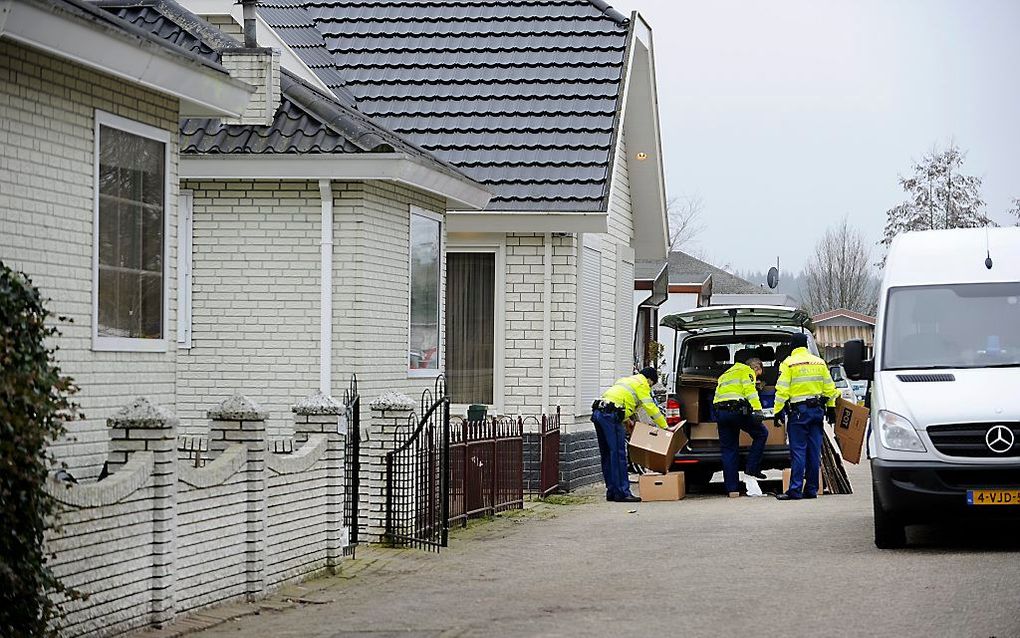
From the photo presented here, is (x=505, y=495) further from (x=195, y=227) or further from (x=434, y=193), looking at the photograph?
(x=195, y=227)

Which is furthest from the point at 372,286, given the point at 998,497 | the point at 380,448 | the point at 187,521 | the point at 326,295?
the point at 998,497

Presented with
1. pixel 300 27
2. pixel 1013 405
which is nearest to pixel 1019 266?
pixel 1013 405

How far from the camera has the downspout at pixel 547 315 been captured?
20.9 metres

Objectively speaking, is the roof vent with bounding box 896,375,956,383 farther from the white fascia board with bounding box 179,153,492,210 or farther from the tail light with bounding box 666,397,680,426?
the tail light with bounding box 666,397,680,426

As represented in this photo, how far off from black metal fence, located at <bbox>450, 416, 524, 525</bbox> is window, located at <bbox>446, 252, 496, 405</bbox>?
2300 mm

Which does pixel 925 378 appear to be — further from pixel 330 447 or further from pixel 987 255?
pixel 330 447

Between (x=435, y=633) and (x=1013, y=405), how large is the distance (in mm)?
5581

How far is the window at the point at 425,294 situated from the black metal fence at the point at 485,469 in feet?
2.86

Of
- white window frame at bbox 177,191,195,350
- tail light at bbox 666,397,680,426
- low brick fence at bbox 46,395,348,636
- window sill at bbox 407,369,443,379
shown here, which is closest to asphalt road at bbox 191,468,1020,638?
low brick fence at bbox 46,395,348,636

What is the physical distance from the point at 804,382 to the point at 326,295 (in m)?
6.28

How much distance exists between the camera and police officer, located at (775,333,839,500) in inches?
735

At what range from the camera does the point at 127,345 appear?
37.1ft

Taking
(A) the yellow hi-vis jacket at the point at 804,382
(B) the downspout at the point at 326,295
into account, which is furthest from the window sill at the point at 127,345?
(A) the yellow hi-vis jacket at the point at 804,382

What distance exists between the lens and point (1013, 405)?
12.5 m
